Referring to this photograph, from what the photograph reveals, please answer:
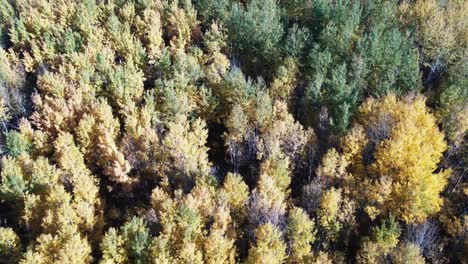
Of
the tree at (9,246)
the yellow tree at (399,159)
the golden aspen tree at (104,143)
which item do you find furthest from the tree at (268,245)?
the tree at (9,246)

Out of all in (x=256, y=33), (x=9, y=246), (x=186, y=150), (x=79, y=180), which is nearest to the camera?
(x=9, y=246)

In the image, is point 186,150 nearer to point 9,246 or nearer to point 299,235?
point 299,235

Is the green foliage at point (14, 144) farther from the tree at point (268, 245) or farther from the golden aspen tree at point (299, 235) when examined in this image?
the golden aspen tree at point (299, 235)

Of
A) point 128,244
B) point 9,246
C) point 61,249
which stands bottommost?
point 61,249

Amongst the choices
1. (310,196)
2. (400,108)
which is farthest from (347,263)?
(400,108)

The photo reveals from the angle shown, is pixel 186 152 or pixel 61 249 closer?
pixel 61 249

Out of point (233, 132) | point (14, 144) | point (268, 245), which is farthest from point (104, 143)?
point (268, 245)

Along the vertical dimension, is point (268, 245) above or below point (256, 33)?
below

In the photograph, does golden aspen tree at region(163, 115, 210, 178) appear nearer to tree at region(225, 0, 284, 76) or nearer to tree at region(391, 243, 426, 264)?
tree at region(225, 0, 284, 76)
